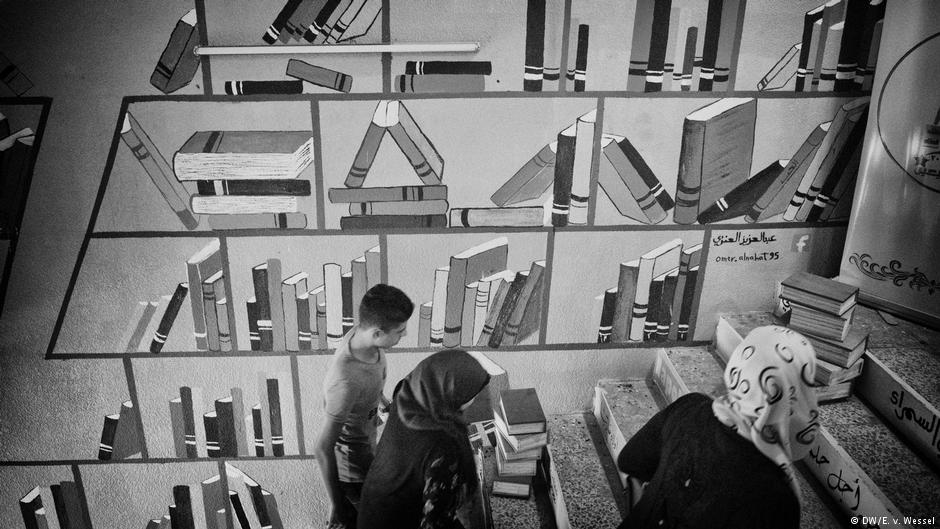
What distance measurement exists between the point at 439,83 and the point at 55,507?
2667 mm

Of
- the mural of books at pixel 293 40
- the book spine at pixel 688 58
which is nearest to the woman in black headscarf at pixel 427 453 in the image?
the mural of books at pixel 293 40

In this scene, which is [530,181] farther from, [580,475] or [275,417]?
[275,417]

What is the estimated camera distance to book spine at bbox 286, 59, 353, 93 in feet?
7.37

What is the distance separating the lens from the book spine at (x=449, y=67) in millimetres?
2268

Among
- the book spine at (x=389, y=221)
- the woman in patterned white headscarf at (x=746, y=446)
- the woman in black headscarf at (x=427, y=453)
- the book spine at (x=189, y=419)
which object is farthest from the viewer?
the book spine at (x=189, y=419)

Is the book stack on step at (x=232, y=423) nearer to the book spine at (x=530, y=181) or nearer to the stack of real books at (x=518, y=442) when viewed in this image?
the stack of real books at (x=518, y=442)

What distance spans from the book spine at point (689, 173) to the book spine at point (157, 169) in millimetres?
1988

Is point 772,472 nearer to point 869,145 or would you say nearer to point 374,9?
point 869,145

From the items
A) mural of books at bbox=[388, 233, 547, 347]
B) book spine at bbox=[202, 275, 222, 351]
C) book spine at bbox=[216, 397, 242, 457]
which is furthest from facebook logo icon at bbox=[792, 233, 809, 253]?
book spine at bbox=[216, 397, 242, 457]

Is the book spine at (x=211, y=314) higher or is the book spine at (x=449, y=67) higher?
the book spine at (x=449, y=67)

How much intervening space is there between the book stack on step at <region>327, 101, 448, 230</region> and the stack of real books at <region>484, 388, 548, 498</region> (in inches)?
31.7

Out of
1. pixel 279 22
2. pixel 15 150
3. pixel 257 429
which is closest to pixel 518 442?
pixel 257 429

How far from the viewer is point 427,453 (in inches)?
69.6

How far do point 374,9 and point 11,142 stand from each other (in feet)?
4.88
